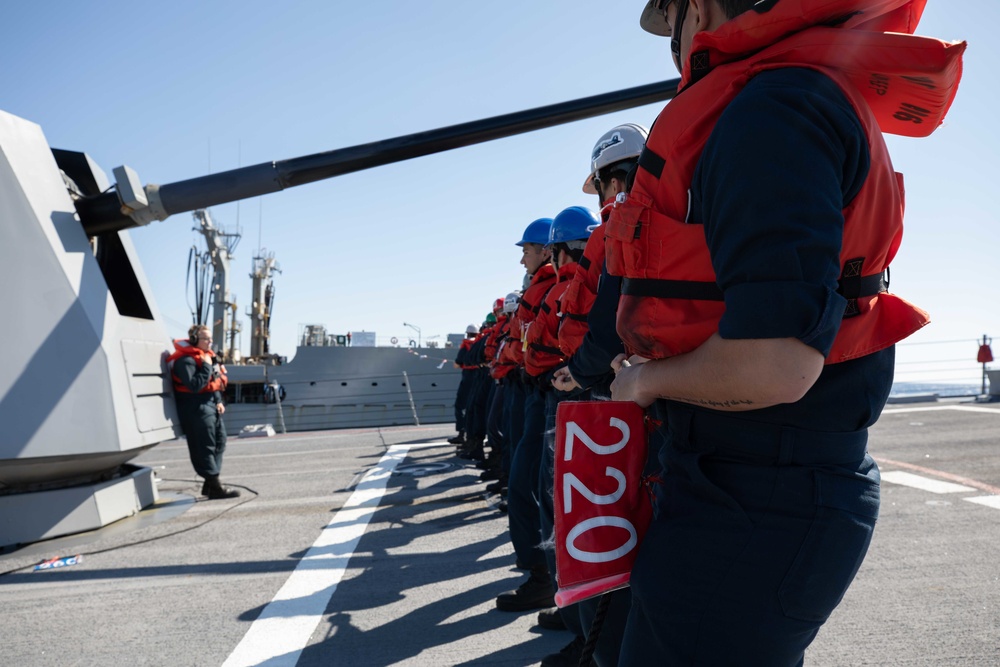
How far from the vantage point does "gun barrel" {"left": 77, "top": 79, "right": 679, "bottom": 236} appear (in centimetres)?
510

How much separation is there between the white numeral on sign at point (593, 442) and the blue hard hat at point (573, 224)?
2319mm

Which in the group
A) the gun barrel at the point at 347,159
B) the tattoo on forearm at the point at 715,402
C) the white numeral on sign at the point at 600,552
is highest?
the gun barrel at the point at 347,159

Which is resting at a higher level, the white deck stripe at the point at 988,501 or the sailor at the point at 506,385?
the sailor at the point at 506,385

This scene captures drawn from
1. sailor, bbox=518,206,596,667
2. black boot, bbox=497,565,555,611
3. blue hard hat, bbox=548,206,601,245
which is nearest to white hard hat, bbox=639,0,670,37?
sailor, bbox=518,206,596,667

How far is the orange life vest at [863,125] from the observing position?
1.09 meters

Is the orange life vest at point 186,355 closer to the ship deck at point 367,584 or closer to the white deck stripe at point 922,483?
the ship deck at point 367,584

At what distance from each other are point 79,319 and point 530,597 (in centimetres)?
383

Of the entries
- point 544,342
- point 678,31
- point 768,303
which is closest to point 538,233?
point 544,342

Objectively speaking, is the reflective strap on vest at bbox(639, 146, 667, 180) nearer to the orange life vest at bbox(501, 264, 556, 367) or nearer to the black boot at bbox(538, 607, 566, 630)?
the black boot at bbox(538, 607, 566, 630)

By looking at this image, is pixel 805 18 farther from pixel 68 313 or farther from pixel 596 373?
pixel 68 313

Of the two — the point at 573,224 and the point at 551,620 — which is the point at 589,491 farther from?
the point at 573,224

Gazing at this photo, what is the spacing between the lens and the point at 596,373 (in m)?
2.44

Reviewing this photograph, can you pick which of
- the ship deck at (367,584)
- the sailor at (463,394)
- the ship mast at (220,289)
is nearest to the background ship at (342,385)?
the ship mast at (220,289)

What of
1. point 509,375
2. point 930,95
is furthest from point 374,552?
point 930,95
